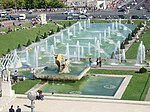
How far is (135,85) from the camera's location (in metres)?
36.5

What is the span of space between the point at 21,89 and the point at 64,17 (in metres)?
56.4

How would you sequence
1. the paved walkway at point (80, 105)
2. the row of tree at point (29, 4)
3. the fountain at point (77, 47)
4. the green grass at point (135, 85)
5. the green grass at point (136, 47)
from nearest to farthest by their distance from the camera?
1. the paved walkway at point (80, 105)
2. the green grass at point (135, 85)
3. the fountain at point (77, 47)
4. the green grass at point (136, 47)
5. the row of tree at point (29, 4)

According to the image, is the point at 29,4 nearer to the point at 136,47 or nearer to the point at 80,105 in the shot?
the point at 136,47

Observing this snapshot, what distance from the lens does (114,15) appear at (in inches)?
3676

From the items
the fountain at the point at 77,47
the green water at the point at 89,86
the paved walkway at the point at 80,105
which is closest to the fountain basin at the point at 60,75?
the fountain at the point at 77,47

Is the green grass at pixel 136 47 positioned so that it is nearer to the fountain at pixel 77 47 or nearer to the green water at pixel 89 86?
the fountain at pixel 77 47

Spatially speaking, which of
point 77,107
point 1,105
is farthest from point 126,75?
point 1,105

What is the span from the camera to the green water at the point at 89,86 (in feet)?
116

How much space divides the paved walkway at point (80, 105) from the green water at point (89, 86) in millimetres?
2980

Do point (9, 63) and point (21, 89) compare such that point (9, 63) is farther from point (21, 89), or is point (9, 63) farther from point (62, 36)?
point (62, 36)

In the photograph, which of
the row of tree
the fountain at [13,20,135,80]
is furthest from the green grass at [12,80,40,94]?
the row of tree

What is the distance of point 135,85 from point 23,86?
30.6 ft

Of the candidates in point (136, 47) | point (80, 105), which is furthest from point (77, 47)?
point (80, 105)

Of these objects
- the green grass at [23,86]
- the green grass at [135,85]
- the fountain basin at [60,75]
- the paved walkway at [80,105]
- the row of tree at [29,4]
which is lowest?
the green grass at [23,86]
